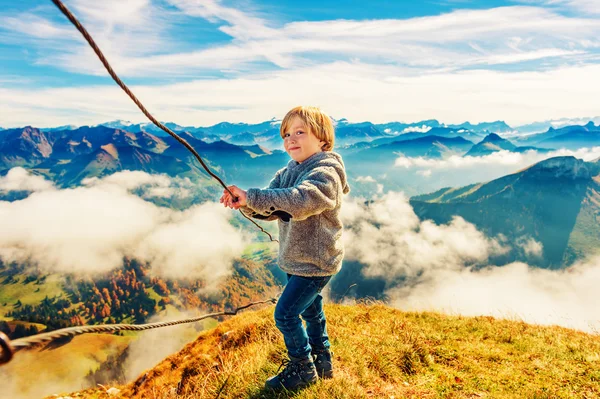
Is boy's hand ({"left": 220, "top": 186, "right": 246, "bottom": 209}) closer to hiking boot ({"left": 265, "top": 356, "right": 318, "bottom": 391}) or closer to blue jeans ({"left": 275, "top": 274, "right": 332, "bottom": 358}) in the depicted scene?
blue jeans ({"left": 275, "top": 274, "right": 332, "bottom": 358})

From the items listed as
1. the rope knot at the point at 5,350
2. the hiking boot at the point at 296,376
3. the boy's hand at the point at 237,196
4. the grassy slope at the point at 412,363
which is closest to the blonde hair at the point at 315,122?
the boy's hand at the point at 237,196

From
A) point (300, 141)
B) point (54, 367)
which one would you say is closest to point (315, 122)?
point (300, 141)

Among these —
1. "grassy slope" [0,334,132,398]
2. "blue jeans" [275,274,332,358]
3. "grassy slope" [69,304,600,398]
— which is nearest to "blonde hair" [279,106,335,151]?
"blue jeans" [275,274,332,358]

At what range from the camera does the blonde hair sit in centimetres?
394

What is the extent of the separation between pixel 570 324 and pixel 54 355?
21257cm

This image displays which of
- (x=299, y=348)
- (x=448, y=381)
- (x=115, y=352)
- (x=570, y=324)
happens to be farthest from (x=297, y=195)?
(x=115, y=352)

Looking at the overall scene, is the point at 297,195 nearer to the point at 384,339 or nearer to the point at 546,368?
the point at 384,339

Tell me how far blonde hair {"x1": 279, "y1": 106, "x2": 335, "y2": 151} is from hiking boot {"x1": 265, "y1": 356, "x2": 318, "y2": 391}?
2.82 m

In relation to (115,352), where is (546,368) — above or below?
above

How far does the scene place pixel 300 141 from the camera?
3969 millimetres

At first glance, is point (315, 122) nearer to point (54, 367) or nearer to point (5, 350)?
point (5, 350)

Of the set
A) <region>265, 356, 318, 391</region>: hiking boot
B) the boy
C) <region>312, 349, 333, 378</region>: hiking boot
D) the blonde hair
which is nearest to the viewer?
the boy

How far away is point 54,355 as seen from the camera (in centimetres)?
16350

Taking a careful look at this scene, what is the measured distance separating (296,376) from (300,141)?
3.04 metres
